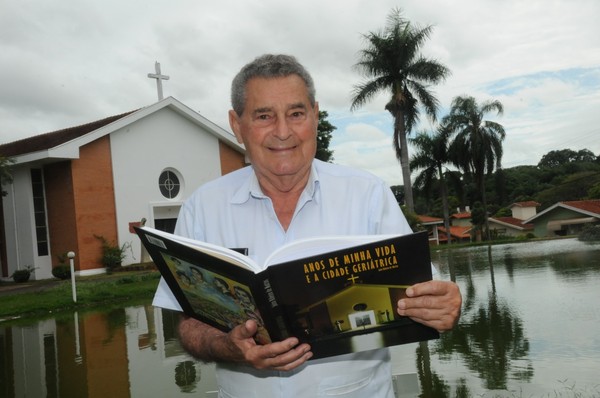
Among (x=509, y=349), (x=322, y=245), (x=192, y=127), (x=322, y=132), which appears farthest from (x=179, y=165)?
(x=322, y=245)

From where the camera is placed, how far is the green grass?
12.1m

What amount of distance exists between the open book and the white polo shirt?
21 centimetres

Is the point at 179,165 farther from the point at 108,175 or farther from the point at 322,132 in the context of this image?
the point at 322,132

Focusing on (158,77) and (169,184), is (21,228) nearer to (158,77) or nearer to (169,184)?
(169,184)

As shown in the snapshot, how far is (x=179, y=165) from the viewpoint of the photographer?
22.6 meters

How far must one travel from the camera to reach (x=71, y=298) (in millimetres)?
13102

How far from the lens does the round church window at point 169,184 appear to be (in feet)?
72.9

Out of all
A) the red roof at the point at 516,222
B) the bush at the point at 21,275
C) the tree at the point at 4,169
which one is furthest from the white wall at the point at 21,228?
the red roof at the point at 516,222

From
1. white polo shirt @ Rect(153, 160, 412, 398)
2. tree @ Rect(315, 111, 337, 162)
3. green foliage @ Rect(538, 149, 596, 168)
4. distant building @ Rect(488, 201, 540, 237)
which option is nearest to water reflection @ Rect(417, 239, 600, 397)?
white polo shirt @ Rect(153, 160, 412, 398)

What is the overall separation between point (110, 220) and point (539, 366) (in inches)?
668

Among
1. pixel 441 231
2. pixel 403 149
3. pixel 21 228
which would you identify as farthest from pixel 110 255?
pixel 441 231

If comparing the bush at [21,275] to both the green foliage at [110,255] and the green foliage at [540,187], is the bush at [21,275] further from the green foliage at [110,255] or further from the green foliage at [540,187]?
the green foliage at [540,187]

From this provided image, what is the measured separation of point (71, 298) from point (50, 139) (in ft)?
35.9

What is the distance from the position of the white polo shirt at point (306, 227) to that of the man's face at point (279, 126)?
86 millimetres
